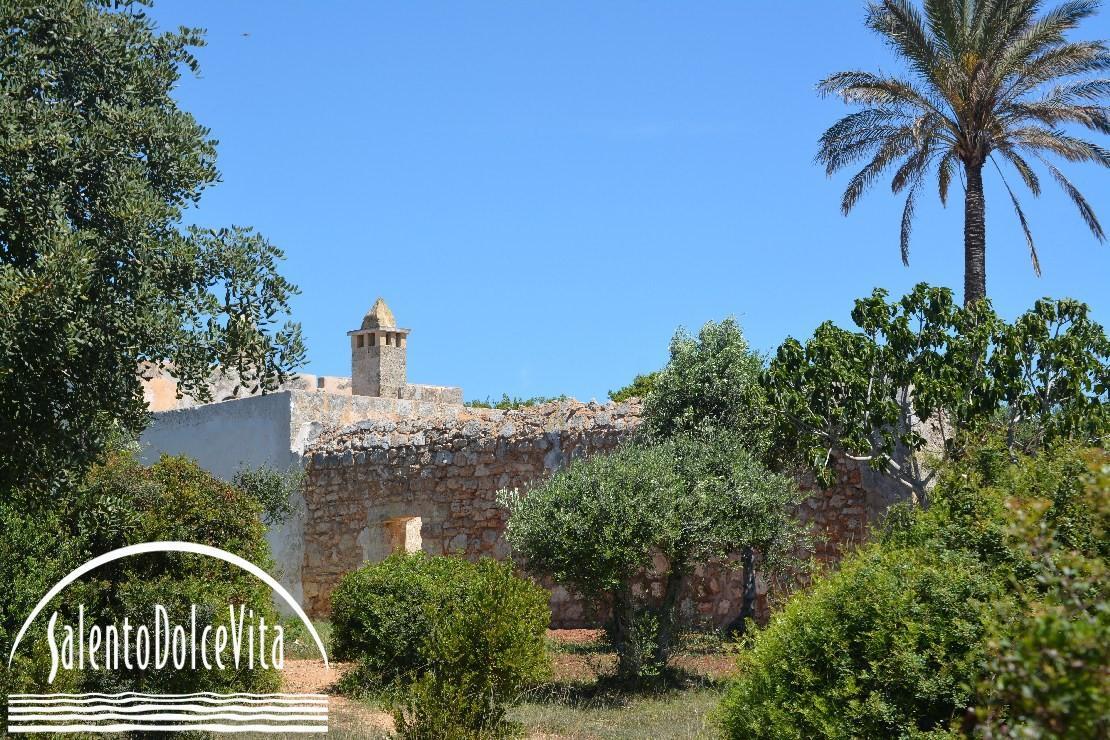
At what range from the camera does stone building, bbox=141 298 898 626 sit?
15570mm

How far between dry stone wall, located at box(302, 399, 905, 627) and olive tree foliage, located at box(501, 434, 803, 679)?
7.05ft

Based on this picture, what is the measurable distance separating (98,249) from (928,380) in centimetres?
812

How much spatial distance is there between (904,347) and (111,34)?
27.0ft

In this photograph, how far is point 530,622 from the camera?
29.3ft

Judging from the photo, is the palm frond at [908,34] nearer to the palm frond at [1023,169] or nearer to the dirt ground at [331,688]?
the palm frond at [1023,169]

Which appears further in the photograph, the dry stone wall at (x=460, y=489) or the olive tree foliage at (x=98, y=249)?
the dry stone wall at (x=460, y=489)

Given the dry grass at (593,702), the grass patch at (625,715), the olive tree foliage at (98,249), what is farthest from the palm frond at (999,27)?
the olive tree foliage at (98,249)

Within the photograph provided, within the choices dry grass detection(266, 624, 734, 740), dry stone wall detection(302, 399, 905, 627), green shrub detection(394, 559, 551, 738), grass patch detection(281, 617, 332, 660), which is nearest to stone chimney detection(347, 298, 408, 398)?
dry stone wall detection(302, 399, 905, 627)

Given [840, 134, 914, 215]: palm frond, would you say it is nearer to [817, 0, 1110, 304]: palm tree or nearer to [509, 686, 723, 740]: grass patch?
[817, 0, 1110, 304]: palm tree

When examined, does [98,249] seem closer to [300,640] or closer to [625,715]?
[625,715]

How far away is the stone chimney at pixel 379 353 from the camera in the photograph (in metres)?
28.3

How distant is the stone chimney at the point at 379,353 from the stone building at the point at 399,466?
24.3 ft

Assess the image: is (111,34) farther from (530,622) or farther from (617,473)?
(617,473)

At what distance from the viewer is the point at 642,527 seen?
11.4 m
